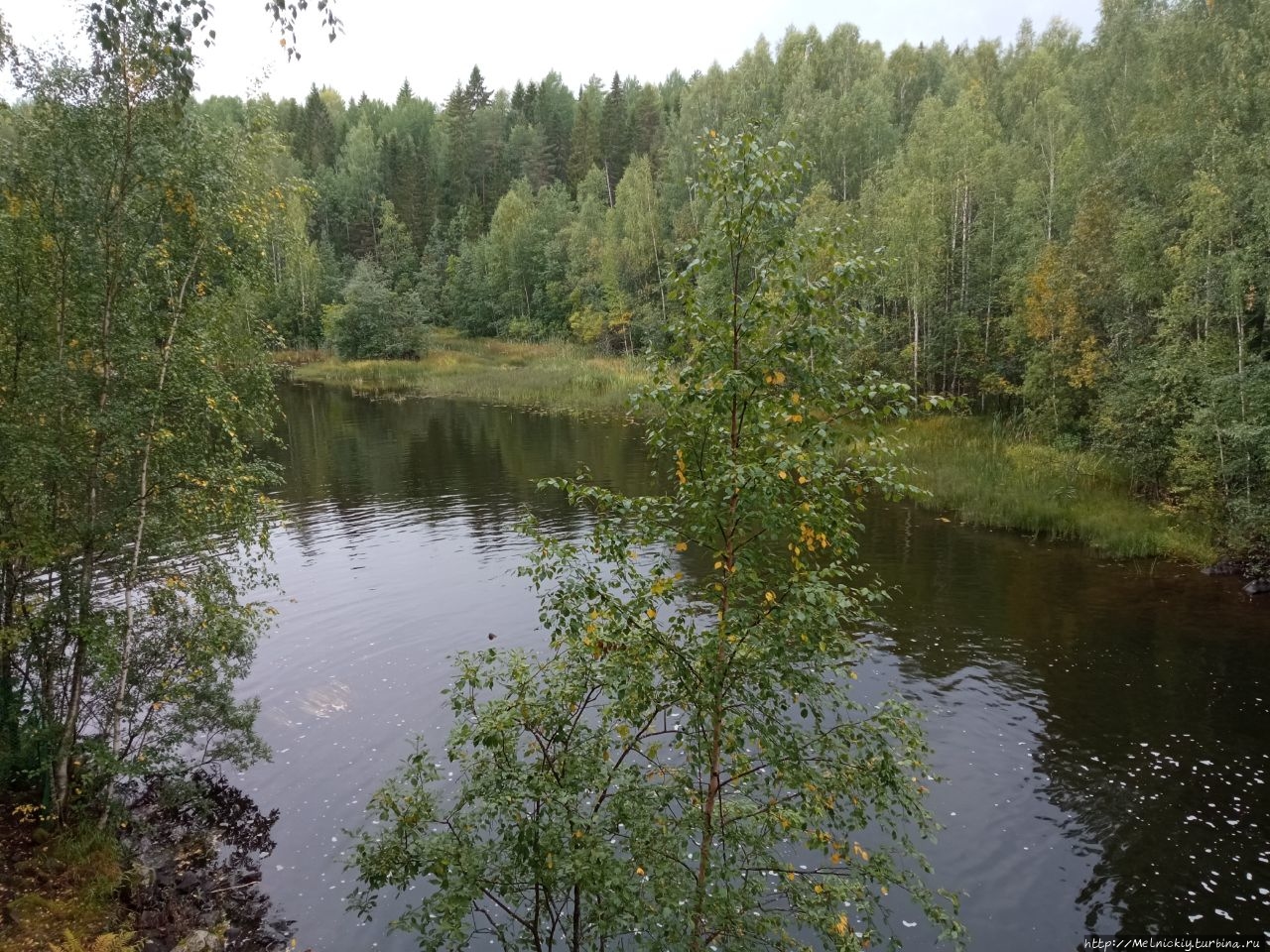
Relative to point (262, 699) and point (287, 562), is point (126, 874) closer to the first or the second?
point (262, 699)

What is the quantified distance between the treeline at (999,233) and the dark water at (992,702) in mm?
5989

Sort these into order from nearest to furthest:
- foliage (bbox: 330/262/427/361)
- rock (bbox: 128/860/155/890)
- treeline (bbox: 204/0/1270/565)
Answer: rock (bbox: 128/860/155/890), treeline (bbox: 204/0/1270/565), foliage (bbox: 330/262/427/361)

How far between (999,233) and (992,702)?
3505 cm

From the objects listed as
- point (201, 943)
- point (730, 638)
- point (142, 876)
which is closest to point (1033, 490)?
point (730, 638)

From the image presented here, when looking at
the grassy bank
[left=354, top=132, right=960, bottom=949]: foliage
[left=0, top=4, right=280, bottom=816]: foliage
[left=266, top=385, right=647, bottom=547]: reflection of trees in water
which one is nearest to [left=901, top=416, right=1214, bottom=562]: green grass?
[left=266, top=385, right=647, bottom=547]: reflection of trees in water

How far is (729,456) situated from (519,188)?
102613mm

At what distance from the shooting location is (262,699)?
17688 mm

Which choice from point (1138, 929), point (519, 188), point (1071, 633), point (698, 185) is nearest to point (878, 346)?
point (1071, 633)

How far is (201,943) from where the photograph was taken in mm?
10250

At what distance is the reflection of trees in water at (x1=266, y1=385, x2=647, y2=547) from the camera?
3428cm

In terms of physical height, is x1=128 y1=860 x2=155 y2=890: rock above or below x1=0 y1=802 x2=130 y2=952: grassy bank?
below

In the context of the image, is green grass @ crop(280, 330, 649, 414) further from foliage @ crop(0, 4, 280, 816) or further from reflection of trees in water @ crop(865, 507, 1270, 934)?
foliage @ crop(0, 4, 280, 816)

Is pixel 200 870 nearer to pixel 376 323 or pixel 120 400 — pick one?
pixel 120 400

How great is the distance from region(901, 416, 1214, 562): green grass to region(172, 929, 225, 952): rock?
20.8 meters
